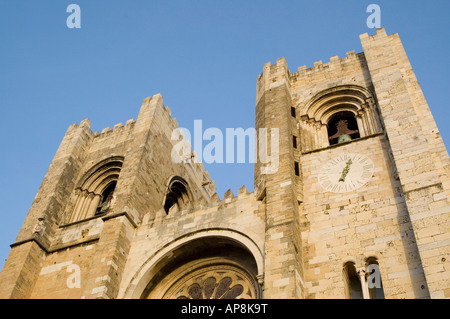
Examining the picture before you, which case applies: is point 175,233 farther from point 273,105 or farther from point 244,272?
point 273,105

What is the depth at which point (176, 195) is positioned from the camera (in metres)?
19.6

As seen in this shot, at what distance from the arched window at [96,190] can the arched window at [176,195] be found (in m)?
1.90

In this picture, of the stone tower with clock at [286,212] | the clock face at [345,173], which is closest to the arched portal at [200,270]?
the stone tower with clock at [286,212]

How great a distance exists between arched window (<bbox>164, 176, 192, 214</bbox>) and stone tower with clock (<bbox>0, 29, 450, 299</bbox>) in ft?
0.89

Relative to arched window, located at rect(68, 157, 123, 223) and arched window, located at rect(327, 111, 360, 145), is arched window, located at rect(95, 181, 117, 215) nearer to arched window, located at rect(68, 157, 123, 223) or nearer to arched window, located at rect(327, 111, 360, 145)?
arched window, located at rect(68, 157, 123, 223)

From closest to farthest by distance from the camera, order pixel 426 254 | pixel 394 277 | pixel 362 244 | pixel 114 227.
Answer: pixel 426 254, pixel 394 277, pixel 362 244, pixel 114 227

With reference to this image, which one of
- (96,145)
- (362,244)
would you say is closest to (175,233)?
(362,244)

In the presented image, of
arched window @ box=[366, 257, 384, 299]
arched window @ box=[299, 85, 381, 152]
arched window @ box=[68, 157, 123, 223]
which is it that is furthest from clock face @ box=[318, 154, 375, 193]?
arched window @ box=[68, 157, 123, 223]

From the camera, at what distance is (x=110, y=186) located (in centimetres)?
1886

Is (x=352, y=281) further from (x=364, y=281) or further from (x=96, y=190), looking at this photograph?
(x=96, y=190)

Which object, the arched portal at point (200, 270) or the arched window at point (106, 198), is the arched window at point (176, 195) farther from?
the arched portal at point (200, 270)

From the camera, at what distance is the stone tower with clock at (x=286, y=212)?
10.9m
